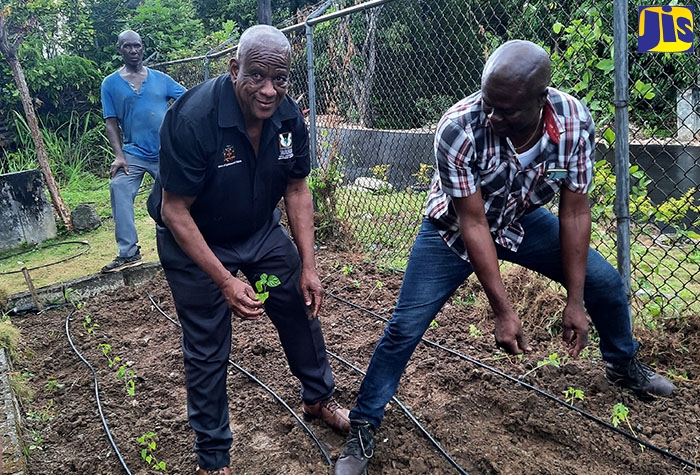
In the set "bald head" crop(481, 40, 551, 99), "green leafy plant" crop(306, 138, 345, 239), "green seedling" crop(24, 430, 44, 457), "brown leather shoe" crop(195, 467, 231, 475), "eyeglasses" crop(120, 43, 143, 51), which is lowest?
"green seedling" crop(24, 430, 44, 457)

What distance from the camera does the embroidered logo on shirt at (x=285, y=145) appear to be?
108 inches

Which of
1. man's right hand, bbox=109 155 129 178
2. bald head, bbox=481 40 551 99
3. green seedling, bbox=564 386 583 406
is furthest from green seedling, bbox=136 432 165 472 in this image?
man's right hand, bbox=109 155 129 178

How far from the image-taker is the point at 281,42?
8.26ft

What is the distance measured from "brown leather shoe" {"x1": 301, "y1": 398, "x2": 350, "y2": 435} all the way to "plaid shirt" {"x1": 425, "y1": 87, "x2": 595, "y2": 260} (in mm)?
1185

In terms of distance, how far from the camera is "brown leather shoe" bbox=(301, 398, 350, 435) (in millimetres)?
3033

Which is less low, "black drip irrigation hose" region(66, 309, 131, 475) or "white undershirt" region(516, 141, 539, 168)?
"white undershirt" region(516, 141, 539, 168)

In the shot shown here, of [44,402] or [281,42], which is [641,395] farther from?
[44,402]

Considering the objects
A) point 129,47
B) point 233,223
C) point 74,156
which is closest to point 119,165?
point 129,47

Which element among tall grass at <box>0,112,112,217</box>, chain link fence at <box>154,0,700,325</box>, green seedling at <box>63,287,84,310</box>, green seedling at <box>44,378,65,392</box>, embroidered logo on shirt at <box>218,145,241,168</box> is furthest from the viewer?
tall grass at <box>0,112,112,217</box>

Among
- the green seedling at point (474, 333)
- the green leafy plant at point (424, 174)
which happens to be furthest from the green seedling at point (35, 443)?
the green leafy plant at point (424, 174)

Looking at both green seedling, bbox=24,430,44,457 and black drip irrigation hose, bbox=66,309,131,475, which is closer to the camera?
black drip irrigation hose, bbox=66,309,131,475

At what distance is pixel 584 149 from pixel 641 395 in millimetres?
1423

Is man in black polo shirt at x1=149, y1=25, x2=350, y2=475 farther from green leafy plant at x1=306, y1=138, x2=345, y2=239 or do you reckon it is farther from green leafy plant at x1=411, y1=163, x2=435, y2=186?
green leafy plant at x1=306, y1=138, x2=345, y2=239

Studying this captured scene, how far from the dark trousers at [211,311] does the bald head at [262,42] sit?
33.4 inches
